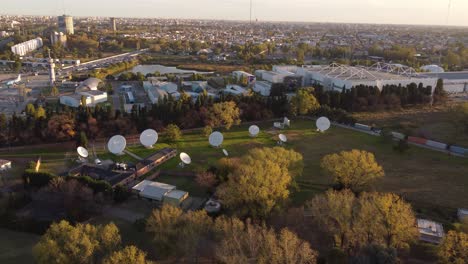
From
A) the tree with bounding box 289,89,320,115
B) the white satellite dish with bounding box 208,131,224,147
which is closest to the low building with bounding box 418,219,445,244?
the white satellite dish with bounding box 208,131,224,147

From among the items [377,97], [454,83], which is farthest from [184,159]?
[454,83]

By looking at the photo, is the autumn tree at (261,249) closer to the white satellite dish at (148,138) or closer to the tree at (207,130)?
the white satellite dish at (148,138)

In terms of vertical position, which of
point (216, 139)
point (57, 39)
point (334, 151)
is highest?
point (57, 39)

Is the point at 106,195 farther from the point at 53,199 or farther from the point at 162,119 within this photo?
the point at 162,119

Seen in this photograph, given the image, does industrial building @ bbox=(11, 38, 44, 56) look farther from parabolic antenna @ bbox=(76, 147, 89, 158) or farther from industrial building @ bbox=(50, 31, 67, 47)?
parabolic antenna @ bbox=(76, 147, 89, 158)

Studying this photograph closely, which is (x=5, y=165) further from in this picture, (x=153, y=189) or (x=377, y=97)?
(x=377, y=97)

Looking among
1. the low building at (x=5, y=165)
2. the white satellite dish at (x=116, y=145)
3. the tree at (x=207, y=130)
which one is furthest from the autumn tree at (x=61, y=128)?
the tree at (x=207, y=130)
